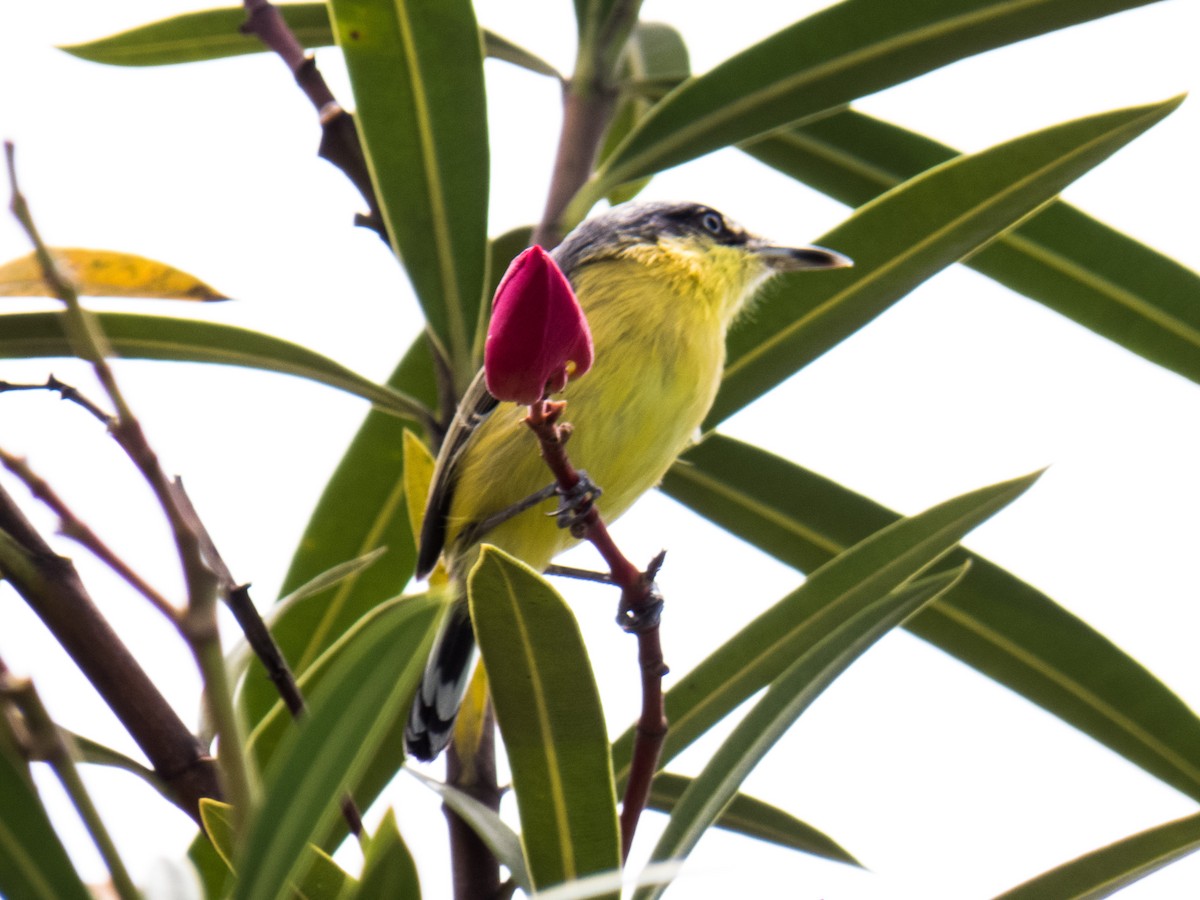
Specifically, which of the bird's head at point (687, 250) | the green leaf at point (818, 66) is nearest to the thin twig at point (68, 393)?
the green leaf at point (818, 66)

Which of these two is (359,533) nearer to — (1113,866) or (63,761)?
(1113,866)

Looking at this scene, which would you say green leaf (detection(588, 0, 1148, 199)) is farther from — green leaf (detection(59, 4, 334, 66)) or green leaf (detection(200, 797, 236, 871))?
green leaf (detection(200, 797, 236, 871))

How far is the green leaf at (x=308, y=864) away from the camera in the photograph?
1159 mm

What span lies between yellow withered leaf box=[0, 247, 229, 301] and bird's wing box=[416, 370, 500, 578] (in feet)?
1.14

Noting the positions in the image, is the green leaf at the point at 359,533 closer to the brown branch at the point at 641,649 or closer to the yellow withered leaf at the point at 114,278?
the yellow withered leaf at the point at 114,278

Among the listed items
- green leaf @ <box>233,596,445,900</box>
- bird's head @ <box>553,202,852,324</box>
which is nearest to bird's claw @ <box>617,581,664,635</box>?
green leaf @ <box>233,596,445,900</box>

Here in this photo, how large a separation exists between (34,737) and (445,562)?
5.43 feet

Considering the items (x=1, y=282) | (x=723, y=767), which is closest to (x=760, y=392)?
(x=723, y=767)

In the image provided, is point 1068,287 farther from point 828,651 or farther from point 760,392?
point 828,651

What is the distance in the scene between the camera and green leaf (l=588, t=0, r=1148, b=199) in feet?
5.96

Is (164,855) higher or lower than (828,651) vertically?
lower

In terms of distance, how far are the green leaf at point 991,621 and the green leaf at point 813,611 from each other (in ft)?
1.23

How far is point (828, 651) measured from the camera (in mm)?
1323

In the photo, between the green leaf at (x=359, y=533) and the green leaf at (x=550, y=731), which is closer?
the green leaf at (x=550, y=731)
